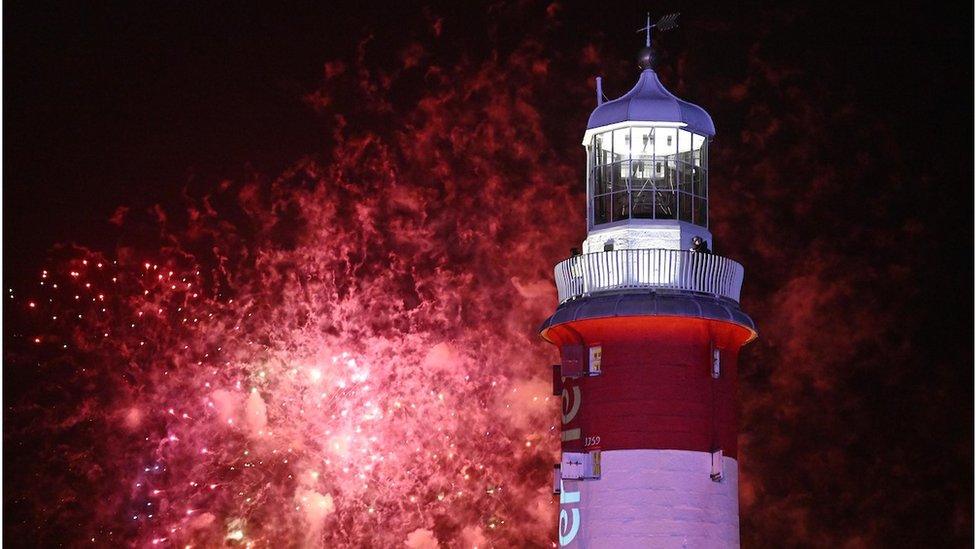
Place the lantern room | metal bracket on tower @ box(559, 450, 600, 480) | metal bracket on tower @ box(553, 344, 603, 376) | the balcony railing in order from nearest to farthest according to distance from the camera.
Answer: metal bracket on tower @ box(559, 450, 600, 480) < the balcony railing < metal bracket on tower @ box(553, 344, 603, 376) < the lantern room

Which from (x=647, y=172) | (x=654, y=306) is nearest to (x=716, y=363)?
(x=654, y=306)

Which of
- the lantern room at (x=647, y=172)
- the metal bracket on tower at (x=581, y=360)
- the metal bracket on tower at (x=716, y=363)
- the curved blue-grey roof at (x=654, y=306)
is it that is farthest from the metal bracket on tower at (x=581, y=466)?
the lantern room at (x=647, y=172)

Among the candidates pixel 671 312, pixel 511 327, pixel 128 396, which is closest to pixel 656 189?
pixel 671 312

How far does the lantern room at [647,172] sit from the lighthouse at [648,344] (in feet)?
0.10

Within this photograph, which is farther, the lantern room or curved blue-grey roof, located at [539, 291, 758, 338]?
the lantern room

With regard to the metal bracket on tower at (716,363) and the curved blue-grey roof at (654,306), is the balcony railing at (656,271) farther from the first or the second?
the metal bracket on tower at (716,363)

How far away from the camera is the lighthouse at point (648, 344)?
125 feet

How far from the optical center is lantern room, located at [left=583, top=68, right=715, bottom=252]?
131ft

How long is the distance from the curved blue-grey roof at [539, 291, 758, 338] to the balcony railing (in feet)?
0.70

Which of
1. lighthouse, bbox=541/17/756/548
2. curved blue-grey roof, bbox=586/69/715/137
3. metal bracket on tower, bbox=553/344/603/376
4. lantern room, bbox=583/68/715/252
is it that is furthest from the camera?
curved blue-grey roof, bbox=586/69/715/137

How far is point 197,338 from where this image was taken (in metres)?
48.7

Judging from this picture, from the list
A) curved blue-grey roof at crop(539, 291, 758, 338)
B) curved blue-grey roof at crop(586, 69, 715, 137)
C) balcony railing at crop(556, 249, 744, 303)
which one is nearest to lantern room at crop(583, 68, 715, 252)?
curved blue-grey roof at crop(586, 69, 715, 137)

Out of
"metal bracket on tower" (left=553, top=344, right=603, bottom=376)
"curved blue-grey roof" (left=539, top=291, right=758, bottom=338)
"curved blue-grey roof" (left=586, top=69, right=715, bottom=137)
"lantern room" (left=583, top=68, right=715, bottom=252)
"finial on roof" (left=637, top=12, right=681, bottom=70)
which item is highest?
"finial on roof" (left=637, top=12, right=681, bottom=70)

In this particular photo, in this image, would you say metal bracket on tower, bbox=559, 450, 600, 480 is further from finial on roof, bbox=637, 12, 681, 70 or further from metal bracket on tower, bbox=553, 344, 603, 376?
finial on roof, bbox=637, 12, 681, 70
